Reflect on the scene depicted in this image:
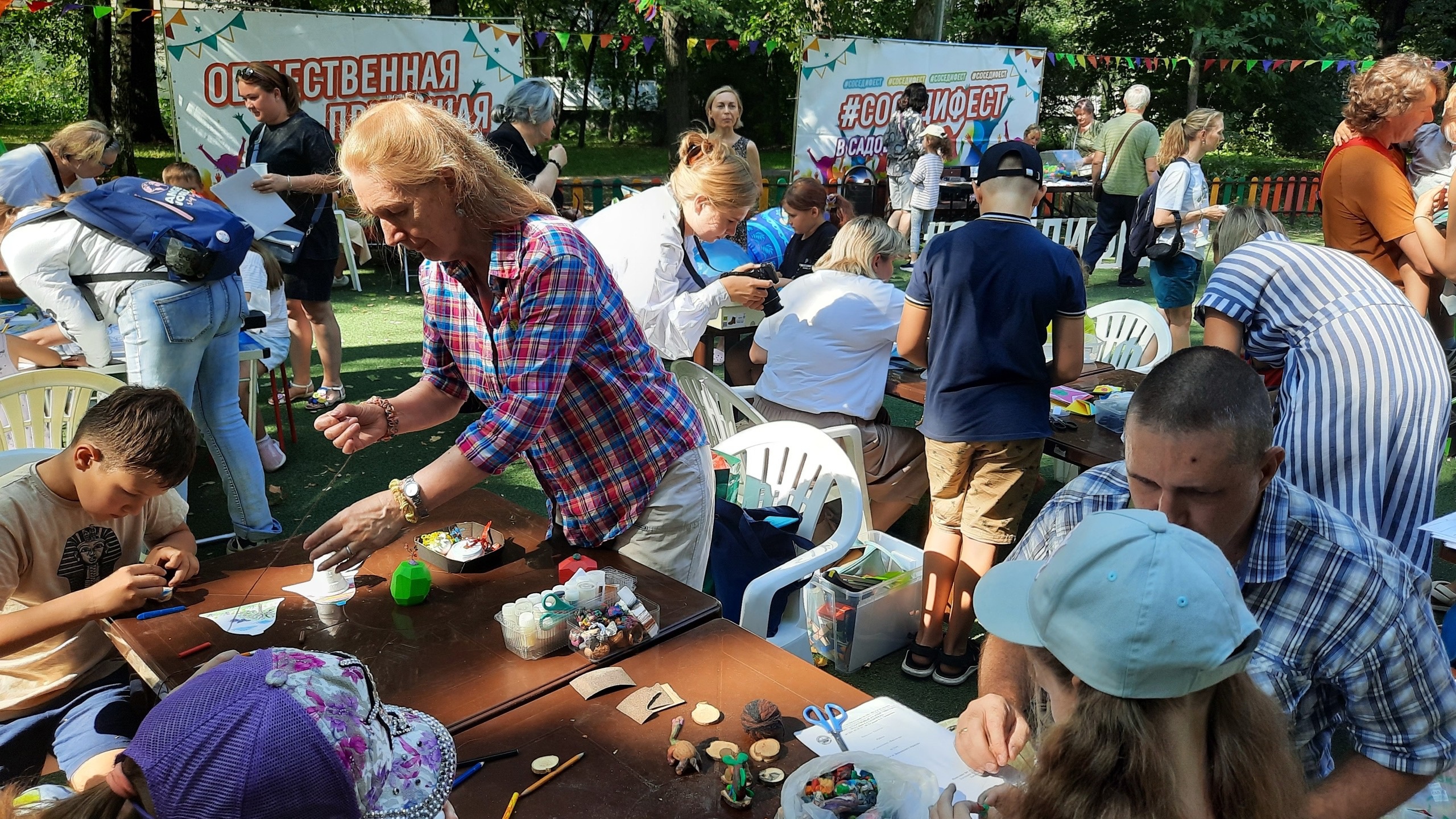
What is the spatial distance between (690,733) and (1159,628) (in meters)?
0.95

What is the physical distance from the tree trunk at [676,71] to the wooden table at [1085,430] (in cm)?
1545

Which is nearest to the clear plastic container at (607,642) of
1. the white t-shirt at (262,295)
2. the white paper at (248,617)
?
the white paper at (248,617)

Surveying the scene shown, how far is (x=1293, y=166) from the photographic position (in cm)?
2180

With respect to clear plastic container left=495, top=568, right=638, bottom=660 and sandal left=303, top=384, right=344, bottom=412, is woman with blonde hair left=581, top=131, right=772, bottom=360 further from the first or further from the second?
sandal left=303, top=384, right=344, bottom=412

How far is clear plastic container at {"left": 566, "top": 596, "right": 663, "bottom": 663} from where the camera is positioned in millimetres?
2041

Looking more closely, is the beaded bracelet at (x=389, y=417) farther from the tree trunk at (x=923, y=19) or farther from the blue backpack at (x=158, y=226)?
the tree trunk at (x=923, y=19)

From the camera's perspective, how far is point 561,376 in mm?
2072

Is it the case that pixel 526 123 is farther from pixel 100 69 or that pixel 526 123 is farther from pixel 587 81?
pixel 587 81

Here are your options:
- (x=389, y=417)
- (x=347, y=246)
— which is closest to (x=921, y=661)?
(x=389, y=417)

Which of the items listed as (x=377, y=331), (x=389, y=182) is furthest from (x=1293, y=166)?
(x=389, y=182)

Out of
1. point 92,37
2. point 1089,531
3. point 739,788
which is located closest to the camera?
point 1089,531

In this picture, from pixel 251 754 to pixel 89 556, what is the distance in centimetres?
163

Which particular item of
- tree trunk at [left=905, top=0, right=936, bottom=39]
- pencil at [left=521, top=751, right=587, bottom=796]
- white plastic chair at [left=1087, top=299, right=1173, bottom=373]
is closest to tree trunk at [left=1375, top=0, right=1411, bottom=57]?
tree trunk at [left=905, top=0, right=936, bottom=39]

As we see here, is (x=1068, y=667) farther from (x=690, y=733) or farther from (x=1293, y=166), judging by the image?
(x=1293, y=166)
